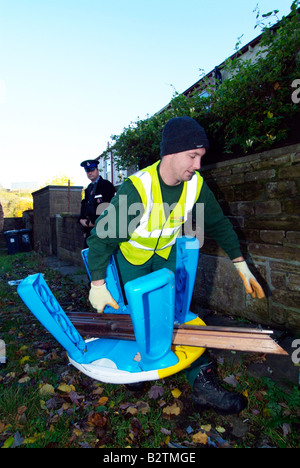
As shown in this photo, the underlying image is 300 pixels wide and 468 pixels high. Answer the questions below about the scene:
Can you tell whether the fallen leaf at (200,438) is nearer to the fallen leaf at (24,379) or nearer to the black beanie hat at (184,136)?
the fallen leaf at (24,379)

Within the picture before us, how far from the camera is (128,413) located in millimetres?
1986

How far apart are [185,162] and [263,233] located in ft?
4.84

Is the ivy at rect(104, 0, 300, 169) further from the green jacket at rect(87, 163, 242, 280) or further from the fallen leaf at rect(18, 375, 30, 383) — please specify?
the fallen leaf at rect(18, 375, 30, 383)

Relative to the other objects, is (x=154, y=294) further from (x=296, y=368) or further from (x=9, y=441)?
(x=296, y=368)

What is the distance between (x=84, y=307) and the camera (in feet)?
14.5

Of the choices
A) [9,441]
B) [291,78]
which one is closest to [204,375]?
[9,441]

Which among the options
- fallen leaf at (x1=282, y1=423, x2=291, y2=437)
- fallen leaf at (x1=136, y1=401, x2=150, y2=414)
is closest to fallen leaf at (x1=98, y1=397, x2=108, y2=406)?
fallen leaf at (x1=136, y1=401, x2=150, y2=414)

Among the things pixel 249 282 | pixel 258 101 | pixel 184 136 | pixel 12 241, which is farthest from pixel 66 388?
pixel 12 241

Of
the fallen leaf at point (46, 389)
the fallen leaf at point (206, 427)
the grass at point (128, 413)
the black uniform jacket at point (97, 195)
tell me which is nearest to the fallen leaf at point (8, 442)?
the grass at point (128, 413)

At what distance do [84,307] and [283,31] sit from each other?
14.2 feet

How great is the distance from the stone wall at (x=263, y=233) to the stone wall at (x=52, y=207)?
8855 mm

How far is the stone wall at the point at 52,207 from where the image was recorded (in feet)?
37.0

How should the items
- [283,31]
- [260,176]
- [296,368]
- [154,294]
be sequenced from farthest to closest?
1. [260,176]
2. [283,31]
3. [296,368]
4. [154,294]

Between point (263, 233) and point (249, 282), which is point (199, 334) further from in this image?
point (263, 233)
